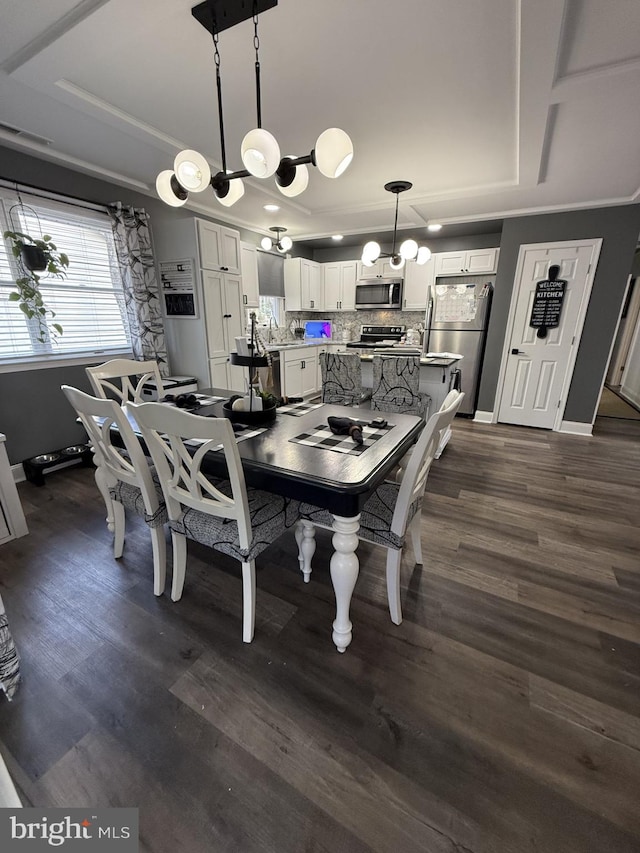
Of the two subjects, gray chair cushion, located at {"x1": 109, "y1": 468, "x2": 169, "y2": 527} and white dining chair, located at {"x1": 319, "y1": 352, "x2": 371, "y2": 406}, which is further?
white dining chair, located at {"x1": 319, "y1": 352, "x2": 371, "y2": 406}

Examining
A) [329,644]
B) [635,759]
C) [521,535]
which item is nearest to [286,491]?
[329,644]

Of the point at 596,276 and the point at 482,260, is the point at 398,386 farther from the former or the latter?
the point at 482,260

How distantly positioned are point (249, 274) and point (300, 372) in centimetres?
158

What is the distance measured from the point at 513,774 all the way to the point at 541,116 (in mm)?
3153

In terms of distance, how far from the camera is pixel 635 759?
1.08 metres

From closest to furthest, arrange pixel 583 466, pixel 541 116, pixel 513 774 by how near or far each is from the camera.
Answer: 1. pixel 513 774
2. pixel 541 116
3. pixel 583 466

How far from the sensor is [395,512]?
56.6 inches

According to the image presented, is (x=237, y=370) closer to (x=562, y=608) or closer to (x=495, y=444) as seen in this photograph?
(x=495, y=444)

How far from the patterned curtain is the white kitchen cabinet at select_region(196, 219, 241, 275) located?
0.52m

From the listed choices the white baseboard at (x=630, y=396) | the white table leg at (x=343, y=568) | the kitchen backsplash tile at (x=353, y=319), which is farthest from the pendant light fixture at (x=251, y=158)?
the white baseboard at (x=630, y=396)

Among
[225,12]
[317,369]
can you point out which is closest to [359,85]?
[225,12]

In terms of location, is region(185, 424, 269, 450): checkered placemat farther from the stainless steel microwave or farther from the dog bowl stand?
the stainless steel microwave

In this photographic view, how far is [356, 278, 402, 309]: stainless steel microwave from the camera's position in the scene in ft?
17.4

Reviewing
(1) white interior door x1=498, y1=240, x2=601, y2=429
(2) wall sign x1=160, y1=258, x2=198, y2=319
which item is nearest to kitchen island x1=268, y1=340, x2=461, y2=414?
(1) white interior door x1=498, y1=240, x2=601, y2=429
